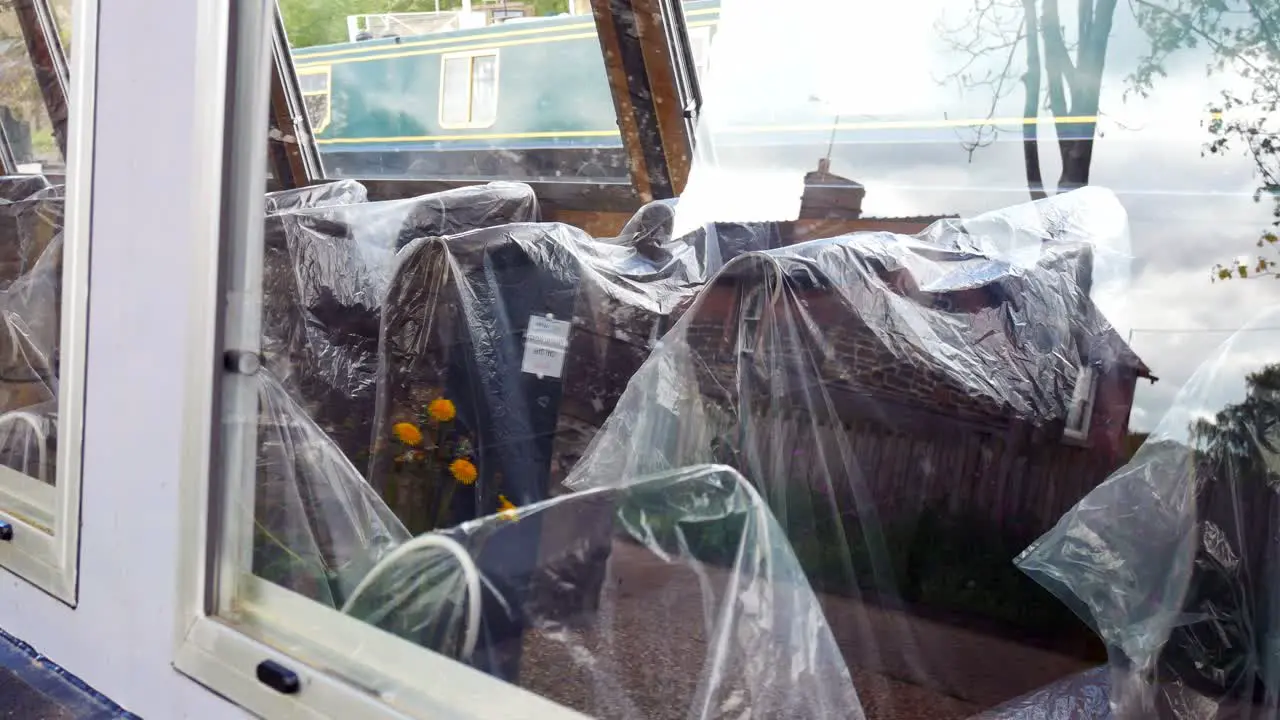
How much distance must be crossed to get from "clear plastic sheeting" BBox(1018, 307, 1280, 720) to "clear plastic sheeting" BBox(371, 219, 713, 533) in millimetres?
1206

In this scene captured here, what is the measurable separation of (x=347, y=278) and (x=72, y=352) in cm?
199

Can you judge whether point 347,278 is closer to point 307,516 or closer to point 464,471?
point 464,471

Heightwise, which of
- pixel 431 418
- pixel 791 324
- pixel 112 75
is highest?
pixel 112 75

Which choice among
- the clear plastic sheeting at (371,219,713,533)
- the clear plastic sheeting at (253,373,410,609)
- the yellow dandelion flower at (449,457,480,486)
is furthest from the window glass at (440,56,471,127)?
the clear plastic sheeting at (253,373,410,609)

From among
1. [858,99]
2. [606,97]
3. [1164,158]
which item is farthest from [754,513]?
[606,97]

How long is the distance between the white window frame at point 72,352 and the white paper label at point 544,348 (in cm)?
137

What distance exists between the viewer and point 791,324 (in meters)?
2.11

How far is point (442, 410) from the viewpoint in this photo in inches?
103

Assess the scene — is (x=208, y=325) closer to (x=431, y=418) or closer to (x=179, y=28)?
(x=179, y=28)

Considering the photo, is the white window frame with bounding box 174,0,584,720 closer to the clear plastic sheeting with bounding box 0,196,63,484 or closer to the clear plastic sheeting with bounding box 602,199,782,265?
the clear plastic sheeting with bounding box 0,196,63,484

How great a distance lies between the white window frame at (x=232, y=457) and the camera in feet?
3.68

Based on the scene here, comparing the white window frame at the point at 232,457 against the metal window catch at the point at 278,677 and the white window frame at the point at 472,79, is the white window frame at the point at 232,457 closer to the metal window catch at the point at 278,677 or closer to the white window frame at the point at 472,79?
the metal window catch at the point at 278,677

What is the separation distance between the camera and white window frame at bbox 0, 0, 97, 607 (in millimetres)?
1302

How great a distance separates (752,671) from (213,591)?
61 centimetres
